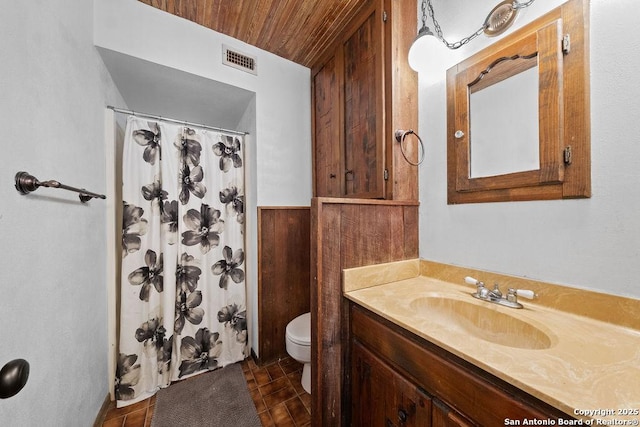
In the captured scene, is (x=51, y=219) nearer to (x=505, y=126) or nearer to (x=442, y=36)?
(x=505, y=126)

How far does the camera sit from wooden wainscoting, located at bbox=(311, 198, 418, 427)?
971mm

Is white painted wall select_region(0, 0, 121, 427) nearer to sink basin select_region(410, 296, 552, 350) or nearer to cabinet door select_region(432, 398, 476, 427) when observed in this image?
cabinet door select_region(432, 398, 476, 427)

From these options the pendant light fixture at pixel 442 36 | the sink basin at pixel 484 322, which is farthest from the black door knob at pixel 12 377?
the pendant light fixture at pixel 442 36

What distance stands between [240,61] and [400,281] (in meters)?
1.87

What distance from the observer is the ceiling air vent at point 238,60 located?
1.61 m

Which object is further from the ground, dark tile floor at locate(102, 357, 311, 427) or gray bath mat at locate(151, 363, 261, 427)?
gray bath mat at locate(151, 363, 261, 427)

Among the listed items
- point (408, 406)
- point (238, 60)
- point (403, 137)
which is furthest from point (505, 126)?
point (238, 60)

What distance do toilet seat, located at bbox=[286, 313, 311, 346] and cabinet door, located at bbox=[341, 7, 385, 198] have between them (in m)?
0.93

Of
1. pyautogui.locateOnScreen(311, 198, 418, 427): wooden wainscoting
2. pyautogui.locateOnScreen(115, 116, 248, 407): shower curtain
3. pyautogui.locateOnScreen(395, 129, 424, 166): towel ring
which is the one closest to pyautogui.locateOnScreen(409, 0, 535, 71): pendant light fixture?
pyautogui.locateOnScreen(395, 129, 424, 166): towel ring

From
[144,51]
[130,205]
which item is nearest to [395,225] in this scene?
[130,205]

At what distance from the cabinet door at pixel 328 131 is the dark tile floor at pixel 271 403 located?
1312 millimetres

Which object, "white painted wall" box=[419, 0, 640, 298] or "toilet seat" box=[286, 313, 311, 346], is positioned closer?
"white painted wall" box=[419, 0, 640, 298]

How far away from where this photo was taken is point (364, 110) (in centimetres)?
131

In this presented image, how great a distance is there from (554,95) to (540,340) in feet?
2.76
